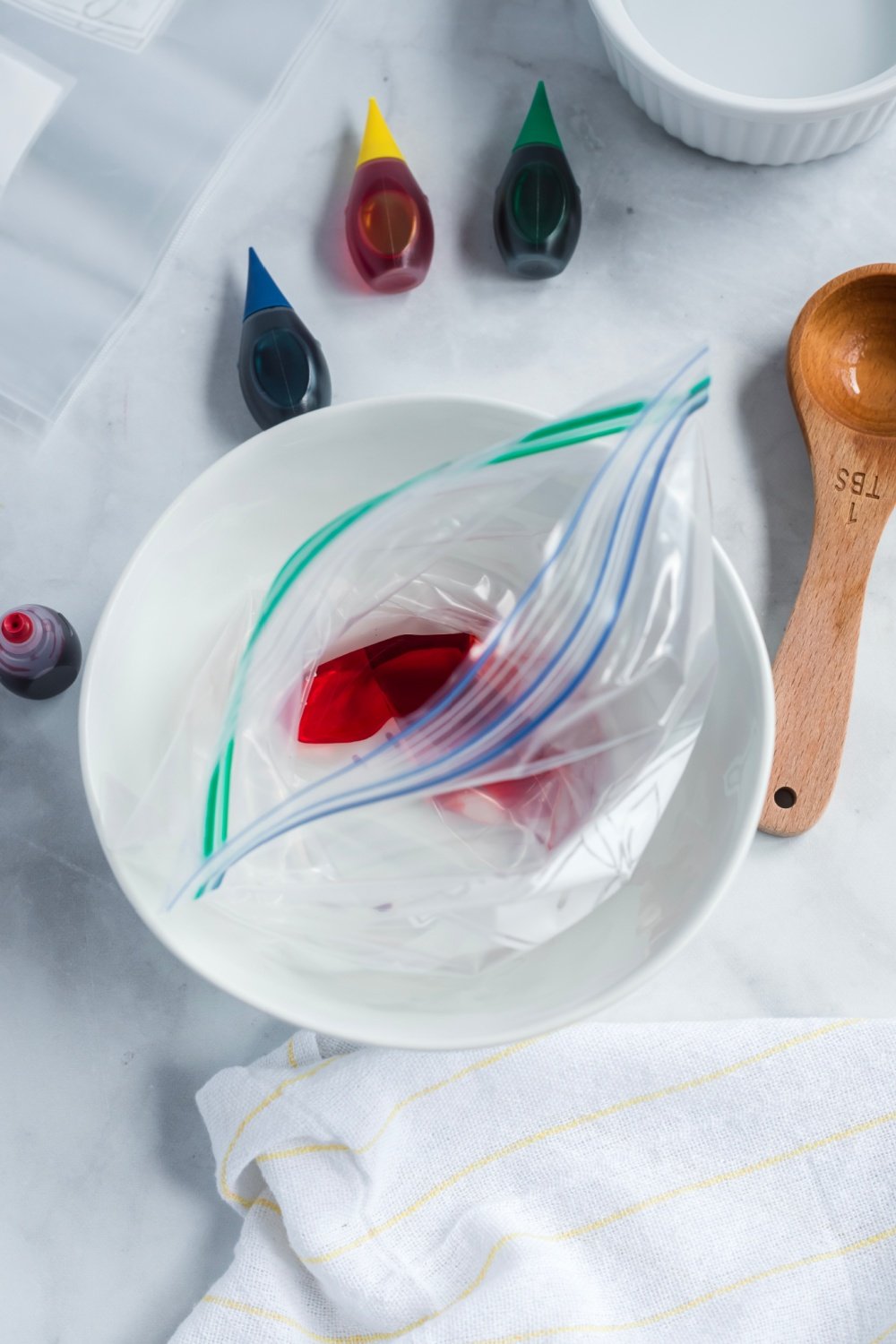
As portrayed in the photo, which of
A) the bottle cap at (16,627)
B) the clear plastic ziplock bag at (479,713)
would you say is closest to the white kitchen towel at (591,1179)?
the clear plastic ziplock bag at (479,713)

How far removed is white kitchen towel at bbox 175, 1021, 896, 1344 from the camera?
1.97 ft

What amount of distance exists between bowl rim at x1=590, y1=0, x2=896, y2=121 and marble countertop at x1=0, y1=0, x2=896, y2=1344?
0.24 feet

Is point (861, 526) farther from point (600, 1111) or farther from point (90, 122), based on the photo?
point (90, 122)

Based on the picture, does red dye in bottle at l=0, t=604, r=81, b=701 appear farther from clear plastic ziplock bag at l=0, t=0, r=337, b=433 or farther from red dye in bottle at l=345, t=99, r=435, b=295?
red dye in bottle at l=345, t=99, r=435, b=295

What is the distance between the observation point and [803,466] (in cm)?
65

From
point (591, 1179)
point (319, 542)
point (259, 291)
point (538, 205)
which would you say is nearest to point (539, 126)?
point (538, 205)

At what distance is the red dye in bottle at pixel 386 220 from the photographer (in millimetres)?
644

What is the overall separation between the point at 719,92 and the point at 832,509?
0.70ft

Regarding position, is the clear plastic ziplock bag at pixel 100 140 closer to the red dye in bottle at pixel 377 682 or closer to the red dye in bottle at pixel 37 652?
the red dye in bottle at pixel 37 652

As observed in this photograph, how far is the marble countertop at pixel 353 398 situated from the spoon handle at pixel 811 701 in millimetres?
21

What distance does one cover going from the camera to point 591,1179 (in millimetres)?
608

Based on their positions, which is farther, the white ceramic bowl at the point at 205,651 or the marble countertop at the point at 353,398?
the marble countertop at the point at 353,398

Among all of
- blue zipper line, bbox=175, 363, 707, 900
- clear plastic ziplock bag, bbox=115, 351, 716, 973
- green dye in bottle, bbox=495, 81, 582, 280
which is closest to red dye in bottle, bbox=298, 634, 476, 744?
clear plastic ziplock bag, bbox=115, 351, 716, 973

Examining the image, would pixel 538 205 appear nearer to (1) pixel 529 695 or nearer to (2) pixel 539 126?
(2) pixel 539 126
